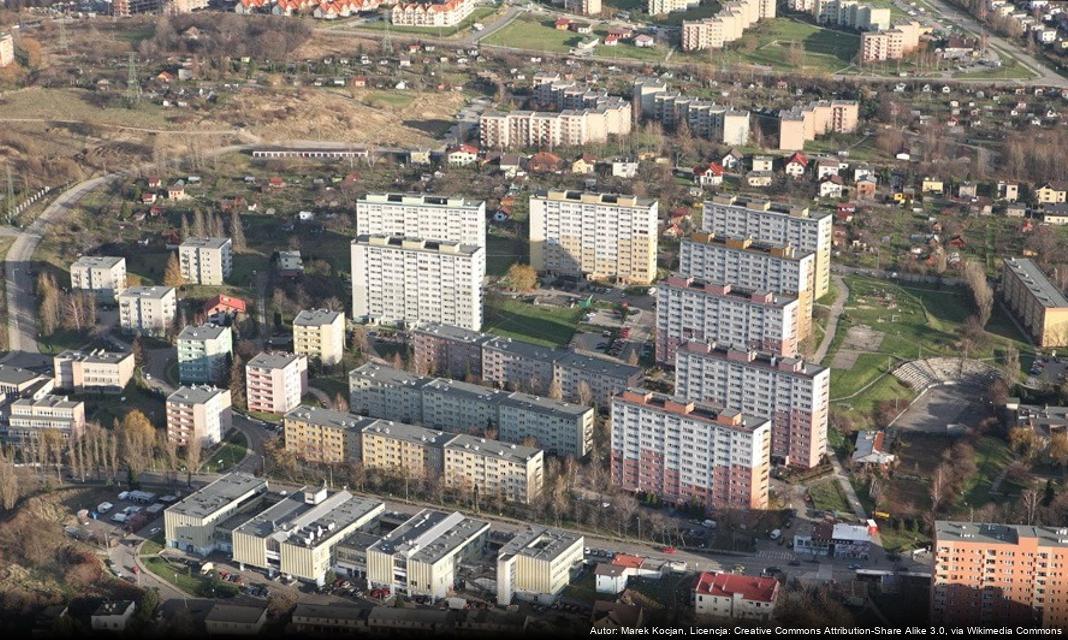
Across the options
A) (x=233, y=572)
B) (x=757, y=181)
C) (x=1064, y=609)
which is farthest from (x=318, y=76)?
(x=1064, y=609)

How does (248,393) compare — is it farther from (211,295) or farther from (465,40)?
(465,40)

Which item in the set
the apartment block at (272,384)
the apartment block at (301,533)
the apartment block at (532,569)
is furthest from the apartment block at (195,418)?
the apartment block at (532,569)

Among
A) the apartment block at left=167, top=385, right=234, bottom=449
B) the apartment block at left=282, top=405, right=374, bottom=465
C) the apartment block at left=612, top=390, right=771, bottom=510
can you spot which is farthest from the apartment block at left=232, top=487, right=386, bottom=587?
the apartment block at left=612, top=390, right=771, bottom=510

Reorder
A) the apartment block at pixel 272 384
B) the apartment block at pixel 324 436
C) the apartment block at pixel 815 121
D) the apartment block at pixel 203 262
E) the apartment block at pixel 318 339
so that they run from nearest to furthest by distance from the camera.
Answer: the apartment block at pixel 324 436, the apartment block at pixel 272 384, the apartment block at pixel 318 339, the apartment block at pixel 203 262, the apartment block at pixel 815 121

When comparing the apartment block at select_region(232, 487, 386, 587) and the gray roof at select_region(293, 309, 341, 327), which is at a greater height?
the gray roof at select_region(293, 309, 341, 327)

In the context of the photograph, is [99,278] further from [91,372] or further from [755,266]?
[755,266]

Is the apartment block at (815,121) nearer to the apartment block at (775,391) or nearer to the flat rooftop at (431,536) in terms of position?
the apartment block at (775,391)

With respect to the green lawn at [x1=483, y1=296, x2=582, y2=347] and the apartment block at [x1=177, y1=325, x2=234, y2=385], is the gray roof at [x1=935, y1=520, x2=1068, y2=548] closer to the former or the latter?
the green lawn at [x1=483, y1=296, x2=582, y2=347]
